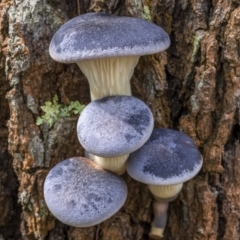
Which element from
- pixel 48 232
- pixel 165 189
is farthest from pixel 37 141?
pixel 165 189

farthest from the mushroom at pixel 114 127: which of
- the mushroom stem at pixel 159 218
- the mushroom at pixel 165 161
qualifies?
the mushroom stem at pixel 159 218

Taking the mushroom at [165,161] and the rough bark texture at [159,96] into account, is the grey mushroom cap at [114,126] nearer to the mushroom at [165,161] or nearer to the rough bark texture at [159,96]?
the mushroom at [165,161]

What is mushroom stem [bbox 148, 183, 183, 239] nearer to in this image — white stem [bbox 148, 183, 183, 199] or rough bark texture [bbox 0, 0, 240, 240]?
white stem [bbox 148, 183, 183, 199]

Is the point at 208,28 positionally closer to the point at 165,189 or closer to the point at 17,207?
the point at 165,189

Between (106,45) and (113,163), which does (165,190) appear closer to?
(113,163)

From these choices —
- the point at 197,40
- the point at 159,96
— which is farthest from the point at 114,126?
the point at 197,40

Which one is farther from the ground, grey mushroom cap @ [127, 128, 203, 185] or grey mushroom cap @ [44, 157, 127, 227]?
grey mushroom cap @ [127, 128, 203, 185]

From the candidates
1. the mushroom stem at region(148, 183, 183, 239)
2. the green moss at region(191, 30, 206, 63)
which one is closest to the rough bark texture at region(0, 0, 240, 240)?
the green moss at region(191, 30, 206, 63)
